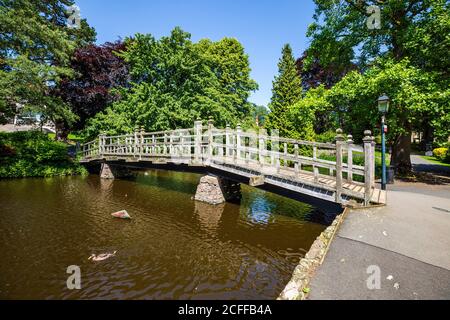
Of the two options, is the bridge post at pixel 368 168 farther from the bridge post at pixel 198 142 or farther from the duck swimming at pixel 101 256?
the duck swimming at pixel 101 256

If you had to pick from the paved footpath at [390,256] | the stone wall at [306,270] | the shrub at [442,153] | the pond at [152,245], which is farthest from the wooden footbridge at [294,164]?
the shrub at [442,153]

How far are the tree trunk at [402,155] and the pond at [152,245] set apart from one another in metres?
8.11

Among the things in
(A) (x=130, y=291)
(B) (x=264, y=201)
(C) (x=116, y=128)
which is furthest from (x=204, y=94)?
(A) (x=130, y=291)

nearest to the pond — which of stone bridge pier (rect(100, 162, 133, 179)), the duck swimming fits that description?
the duck swimming

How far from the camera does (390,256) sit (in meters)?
4.52

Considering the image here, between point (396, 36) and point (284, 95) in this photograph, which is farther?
point (284, 95)

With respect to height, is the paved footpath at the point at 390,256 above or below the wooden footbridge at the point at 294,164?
below

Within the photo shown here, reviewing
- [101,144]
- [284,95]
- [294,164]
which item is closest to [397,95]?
[294,164]

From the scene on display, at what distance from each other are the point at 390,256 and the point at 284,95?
86.8 ft

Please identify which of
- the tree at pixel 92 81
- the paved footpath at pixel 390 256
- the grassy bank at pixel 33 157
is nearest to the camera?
the paved footpath at pixel 390 256

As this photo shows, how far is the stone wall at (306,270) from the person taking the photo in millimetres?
3447

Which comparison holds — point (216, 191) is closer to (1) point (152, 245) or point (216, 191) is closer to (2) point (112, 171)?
(1) point (152, 245)

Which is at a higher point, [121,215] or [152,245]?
[121,215]
